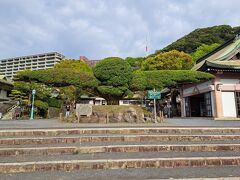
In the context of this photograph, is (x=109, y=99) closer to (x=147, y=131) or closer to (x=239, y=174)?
(x=147, y=131)

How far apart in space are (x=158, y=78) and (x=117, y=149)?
1063cm

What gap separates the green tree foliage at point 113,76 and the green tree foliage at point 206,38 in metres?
40.7

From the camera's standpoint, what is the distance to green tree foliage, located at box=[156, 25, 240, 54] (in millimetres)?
50825

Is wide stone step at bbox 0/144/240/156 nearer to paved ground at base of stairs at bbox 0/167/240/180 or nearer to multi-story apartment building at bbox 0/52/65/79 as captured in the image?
paved ground at base of stairs at bbox 0/167/240/180

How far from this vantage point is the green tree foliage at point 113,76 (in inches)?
578

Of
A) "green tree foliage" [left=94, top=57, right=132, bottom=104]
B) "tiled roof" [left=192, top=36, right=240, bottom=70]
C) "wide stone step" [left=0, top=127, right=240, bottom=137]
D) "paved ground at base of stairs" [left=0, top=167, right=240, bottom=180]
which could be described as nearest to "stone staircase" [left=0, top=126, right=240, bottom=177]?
"wide stone step" [left=0, top=127, right=240, bottom=137]

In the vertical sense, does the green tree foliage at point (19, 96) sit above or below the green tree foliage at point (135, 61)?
below

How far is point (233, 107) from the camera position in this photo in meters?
18.4

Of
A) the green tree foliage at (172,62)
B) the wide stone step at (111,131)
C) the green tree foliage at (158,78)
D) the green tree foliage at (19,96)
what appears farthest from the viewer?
the green tree foliage at (172,62)

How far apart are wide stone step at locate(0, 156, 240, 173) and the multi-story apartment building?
10376 cm

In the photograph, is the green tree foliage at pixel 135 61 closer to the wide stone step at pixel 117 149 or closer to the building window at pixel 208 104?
the building window at pixel 208 104

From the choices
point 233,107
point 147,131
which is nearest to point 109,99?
point 147,131

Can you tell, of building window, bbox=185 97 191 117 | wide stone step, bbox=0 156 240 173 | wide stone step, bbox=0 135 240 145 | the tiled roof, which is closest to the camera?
wide stone step, bbox=0 156 240 173

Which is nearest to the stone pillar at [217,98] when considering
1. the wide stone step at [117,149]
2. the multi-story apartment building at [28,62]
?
the wide stone step at [117,149]
